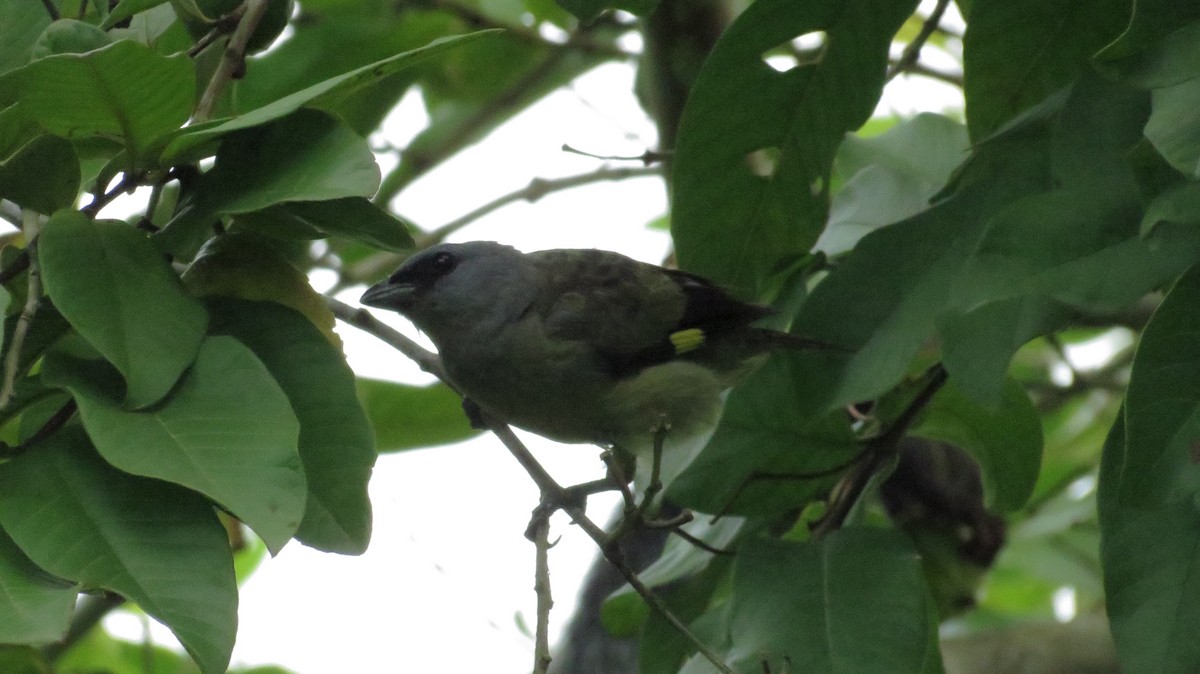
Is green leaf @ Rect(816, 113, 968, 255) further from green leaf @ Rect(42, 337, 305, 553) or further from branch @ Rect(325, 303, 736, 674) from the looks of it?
green leaf @ Rect(42, 337, 305, 553)

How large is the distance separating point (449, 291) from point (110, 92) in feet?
6.66

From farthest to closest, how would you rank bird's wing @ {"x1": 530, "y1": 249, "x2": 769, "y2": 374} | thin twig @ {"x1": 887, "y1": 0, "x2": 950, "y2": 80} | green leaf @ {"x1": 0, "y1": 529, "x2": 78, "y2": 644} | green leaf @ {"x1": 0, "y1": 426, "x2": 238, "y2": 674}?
bird's wing @ {"x1": 530, "y1": 249, "x2": 769, "y2": 374}
thin twig @ {"x1": 887, "y1": 0, "x2": 950, "y2": 80}
green leaf @ {"x1": 0, "y1": 426, "x2": 238, "y2": 674}
green leaf @ {"x1": 0, "y1": 529, "x2": 78, "y2": 644}

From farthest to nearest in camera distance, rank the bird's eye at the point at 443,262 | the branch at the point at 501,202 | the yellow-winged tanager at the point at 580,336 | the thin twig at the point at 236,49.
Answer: the branch at the point at 501,202 → the bird's eye at the point at 443,262 → the yellow-winged tanager at the point at 580,336 → the thin twig at the point at 236,49

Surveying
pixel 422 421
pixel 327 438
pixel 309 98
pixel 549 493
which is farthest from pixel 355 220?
pixel 422 421

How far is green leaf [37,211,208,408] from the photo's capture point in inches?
82.2

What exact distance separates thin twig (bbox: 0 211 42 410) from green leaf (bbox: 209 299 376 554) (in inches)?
16.0

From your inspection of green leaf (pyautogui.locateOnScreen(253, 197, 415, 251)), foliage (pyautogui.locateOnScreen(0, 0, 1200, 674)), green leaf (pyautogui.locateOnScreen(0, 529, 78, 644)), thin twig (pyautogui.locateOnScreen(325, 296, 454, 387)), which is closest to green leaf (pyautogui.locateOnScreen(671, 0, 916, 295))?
foliage (pyautogui.locateOnScreen(0, 0, 1200, 674))

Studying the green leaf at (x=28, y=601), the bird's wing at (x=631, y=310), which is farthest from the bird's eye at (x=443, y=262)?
the green leaf at (x=28, y=601)

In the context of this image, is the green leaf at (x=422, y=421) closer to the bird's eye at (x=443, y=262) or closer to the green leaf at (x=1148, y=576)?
the bird's eye at (x=443, y=262)

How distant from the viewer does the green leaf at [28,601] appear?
6.04 ft

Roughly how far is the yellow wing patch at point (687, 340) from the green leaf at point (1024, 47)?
1.33m

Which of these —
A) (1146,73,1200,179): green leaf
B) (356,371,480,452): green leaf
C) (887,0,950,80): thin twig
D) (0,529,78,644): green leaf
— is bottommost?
(0,529,78,644): green leaf

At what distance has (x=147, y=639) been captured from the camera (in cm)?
452

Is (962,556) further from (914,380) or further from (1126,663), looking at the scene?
(1126,663)
